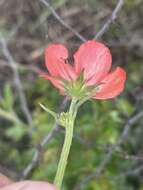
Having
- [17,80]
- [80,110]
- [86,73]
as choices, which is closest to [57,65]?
[86,73]

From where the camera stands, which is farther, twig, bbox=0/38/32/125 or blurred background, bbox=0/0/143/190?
twig, bbox=0/38/32/125

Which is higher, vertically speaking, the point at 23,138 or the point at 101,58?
the point at 23,138

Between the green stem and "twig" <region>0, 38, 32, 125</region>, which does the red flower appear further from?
"twig" <region>0, 38, 32, 125</region>

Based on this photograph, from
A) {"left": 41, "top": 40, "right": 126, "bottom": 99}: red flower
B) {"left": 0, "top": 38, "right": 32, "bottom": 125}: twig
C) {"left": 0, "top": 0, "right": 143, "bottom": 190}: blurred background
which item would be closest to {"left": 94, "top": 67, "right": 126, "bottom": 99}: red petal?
{"left": 41, "top": 40, "right": 126, "bottom": 99}: red flower

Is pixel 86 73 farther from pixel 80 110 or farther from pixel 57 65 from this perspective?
pixel 80 110

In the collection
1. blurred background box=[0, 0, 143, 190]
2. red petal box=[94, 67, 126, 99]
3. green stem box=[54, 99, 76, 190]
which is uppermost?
blurred background box=[0, 0, 143, 190]

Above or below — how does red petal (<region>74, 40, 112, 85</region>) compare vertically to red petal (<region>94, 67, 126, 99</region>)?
above

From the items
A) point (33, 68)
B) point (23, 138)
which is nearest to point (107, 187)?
point (23, 138)

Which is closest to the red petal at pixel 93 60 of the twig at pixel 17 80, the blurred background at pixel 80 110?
the blurred background at pixel 80 110

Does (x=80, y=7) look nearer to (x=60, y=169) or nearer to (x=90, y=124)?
(x=90, y=124)
